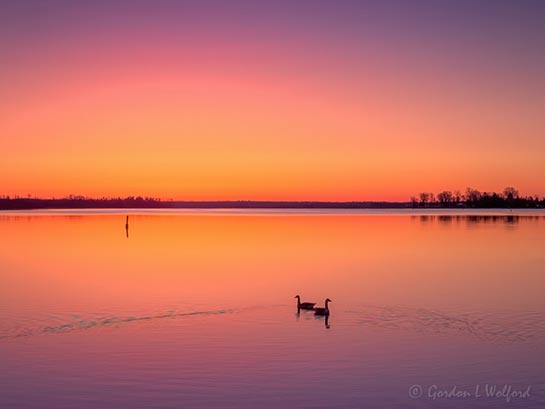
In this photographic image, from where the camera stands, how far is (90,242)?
234 feet

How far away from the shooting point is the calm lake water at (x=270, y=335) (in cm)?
1659

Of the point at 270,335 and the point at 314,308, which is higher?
the point at 314,308

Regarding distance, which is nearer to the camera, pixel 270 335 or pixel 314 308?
pixel 270 335

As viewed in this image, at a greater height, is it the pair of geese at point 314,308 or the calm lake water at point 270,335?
the pair of geese at point 314,308

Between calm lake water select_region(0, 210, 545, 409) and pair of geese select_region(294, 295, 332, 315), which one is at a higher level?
pair of geese select_region(294, 295, 332, 315)

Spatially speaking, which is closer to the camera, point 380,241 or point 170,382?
point 170,382

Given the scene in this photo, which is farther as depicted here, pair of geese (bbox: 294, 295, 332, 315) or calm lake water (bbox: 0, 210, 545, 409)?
pair of geese (bbox: 294, 295, 332, 315)

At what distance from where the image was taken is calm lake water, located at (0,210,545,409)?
16.6 metres

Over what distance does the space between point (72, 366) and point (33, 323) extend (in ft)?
24.4

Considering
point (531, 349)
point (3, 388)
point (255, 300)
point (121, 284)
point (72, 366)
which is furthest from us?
point (121, 284)

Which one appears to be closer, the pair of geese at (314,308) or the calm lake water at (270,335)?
the calm lake water at (270,335)

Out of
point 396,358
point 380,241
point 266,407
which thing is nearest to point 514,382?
point 396,358

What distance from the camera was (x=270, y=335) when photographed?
23.1 metres

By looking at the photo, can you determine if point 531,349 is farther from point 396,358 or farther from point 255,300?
point 255,300
